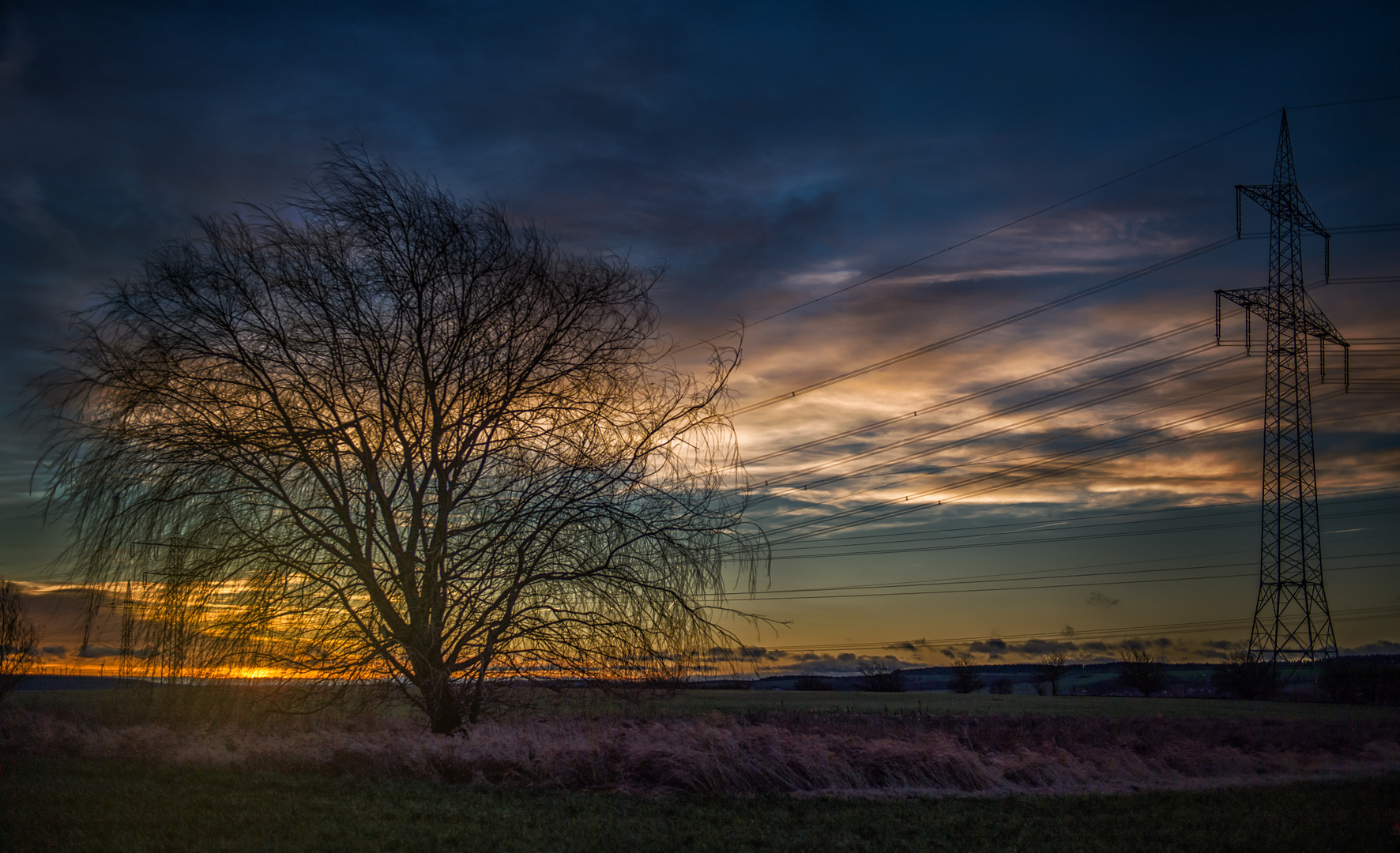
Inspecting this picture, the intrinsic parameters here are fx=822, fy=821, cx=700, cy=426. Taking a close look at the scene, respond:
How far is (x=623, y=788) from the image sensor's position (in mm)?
12781

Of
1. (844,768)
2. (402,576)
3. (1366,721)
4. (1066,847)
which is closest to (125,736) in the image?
(402,576)

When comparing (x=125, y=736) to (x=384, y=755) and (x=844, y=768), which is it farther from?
(x=844, y=768)

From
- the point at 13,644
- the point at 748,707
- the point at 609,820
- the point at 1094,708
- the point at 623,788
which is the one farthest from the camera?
the point at 1094,708

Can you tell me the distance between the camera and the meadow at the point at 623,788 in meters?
10.0

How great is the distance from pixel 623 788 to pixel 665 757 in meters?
0.94

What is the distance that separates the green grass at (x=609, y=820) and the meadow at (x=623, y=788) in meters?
0.05

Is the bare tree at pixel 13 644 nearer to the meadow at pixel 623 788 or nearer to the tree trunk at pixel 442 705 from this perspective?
the meadow at pixel 623 788

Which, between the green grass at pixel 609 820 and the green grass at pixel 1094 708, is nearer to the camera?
the green grass at pixel 609 820

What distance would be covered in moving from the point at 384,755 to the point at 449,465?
496 cm

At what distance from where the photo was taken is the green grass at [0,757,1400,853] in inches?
376

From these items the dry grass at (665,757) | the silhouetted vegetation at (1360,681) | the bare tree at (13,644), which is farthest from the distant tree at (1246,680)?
the bare tree at (13,644)

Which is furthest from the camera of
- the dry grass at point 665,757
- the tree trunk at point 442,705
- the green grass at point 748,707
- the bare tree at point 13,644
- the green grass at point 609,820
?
the bare tree at point 13,644

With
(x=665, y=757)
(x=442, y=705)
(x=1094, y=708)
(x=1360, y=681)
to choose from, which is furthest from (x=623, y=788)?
(x=1360, y=681)

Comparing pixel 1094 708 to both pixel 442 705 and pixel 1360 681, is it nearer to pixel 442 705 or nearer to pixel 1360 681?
pixel 1360 681
